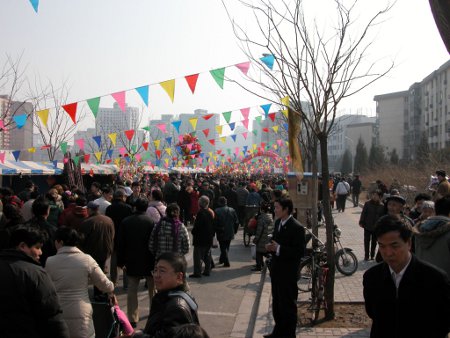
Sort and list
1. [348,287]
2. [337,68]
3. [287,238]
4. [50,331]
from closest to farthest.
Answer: [50,331] → [287,238] → [337,68] → [348,287]

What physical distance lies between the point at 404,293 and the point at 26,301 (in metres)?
2.41

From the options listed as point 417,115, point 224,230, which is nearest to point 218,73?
point 224,230

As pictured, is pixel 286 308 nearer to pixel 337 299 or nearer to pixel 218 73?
pixel 337 299

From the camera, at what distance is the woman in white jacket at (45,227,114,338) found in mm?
4281

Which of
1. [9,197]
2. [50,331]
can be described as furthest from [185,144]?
[50,331]

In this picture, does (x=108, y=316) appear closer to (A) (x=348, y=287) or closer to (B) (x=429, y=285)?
(B) (x=429, y=285)

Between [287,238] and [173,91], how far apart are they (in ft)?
28.6

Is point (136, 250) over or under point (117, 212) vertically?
under

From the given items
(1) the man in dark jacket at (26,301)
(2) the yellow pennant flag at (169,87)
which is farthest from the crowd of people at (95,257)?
(2) the yellow pennant flag at (169,87)

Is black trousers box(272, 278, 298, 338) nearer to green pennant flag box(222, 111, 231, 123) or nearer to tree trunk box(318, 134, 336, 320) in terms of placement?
tree trunk box(318, 134, 336, 320)

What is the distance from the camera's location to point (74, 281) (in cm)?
433

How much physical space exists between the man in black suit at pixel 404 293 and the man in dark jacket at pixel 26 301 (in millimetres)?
2134

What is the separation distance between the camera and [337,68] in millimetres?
7746

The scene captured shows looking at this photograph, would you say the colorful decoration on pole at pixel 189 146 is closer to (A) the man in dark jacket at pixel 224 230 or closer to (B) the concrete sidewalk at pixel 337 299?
(B) the concrete sidewalk at pixel 337 299
